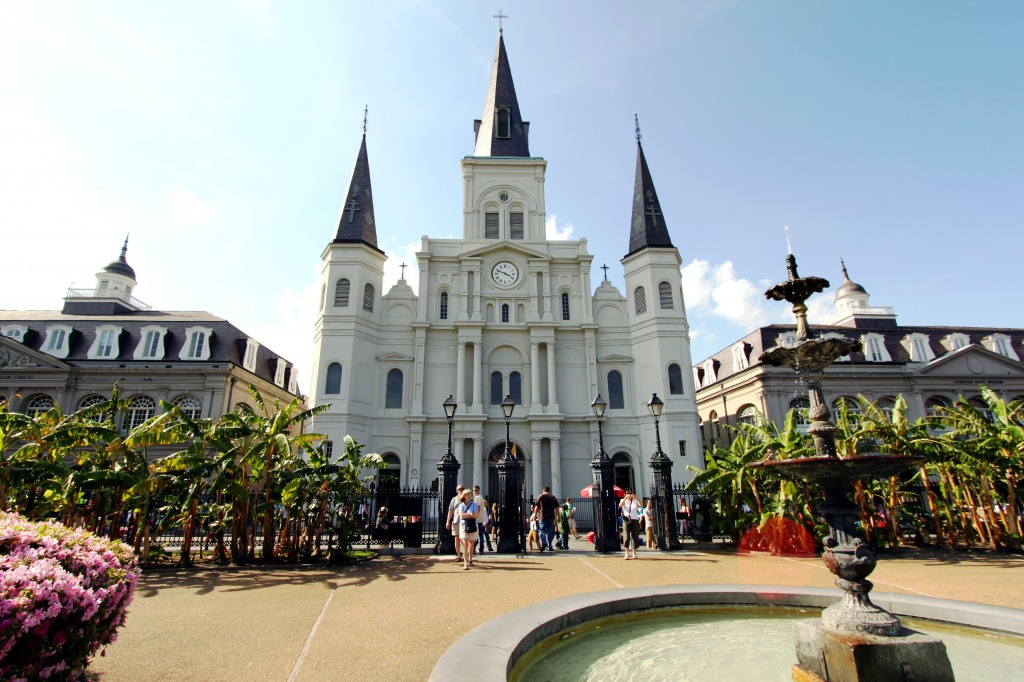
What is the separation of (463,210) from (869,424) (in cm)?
2635

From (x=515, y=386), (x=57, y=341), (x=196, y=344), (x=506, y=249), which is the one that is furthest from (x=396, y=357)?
(x=57, y=341)

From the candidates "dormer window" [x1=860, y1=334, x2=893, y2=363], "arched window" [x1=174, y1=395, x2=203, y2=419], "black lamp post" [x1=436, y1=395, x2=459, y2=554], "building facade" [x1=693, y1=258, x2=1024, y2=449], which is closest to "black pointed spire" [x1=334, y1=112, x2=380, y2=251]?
"arched window" [x1=174, y1=395, x2=203, y2=419]

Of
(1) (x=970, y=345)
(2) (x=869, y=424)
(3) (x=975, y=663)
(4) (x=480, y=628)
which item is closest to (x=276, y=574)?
(4) (x=480, y=628)

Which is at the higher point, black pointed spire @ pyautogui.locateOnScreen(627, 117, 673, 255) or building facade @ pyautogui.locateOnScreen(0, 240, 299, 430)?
black pointed spire @ pyautogui.locateOnScreen(627, 117, 673, 255)

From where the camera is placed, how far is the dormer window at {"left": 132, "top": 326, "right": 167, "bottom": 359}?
102 feet

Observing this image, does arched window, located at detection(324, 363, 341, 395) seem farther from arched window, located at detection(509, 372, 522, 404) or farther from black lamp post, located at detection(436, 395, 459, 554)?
black lamp post, located at detection(436, 395, 459, 554)

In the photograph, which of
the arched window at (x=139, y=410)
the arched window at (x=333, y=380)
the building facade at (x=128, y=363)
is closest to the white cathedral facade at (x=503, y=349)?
the arched window at (x=333, y=380)

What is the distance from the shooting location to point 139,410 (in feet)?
98.4

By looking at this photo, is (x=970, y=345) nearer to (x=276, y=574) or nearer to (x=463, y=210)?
(x=463, y=210)

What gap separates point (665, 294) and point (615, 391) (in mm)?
6634

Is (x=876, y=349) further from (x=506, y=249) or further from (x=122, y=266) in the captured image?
(x=122, y=266)

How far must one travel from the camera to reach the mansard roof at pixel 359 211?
31.1 m

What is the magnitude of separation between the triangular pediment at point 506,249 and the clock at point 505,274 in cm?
90

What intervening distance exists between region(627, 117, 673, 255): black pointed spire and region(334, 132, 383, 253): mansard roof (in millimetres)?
Answer: 16401
